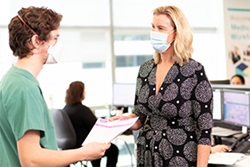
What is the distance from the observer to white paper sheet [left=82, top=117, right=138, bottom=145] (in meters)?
1.61

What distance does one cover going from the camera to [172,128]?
1928 millimetres

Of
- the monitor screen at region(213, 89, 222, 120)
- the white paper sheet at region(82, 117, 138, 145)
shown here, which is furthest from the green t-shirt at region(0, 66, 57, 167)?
the monitor screen at region(213, 89, 222, 120)

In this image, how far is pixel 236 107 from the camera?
3.41 m

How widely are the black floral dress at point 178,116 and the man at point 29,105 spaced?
1.89 feet

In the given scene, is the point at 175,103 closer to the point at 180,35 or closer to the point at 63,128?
the point at 180,35

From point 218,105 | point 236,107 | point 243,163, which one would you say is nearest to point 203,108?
point 243,163

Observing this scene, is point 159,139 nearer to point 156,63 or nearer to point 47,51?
point 156,63

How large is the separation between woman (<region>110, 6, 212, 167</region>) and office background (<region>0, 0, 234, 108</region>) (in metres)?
3.63

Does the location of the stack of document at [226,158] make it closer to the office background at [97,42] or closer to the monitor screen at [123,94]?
the monitor screen at [123,94]

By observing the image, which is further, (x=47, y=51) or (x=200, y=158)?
(x=200, y=158)

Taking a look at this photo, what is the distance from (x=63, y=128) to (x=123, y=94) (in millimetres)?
1299

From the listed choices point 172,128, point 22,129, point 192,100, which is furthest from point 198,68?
point 22,129

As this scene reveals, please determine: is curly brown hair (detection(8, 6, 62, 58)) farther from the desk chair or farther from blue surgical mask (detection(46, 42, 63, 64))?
the desk chair

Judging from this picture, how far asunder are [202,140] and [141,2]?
4.69m
